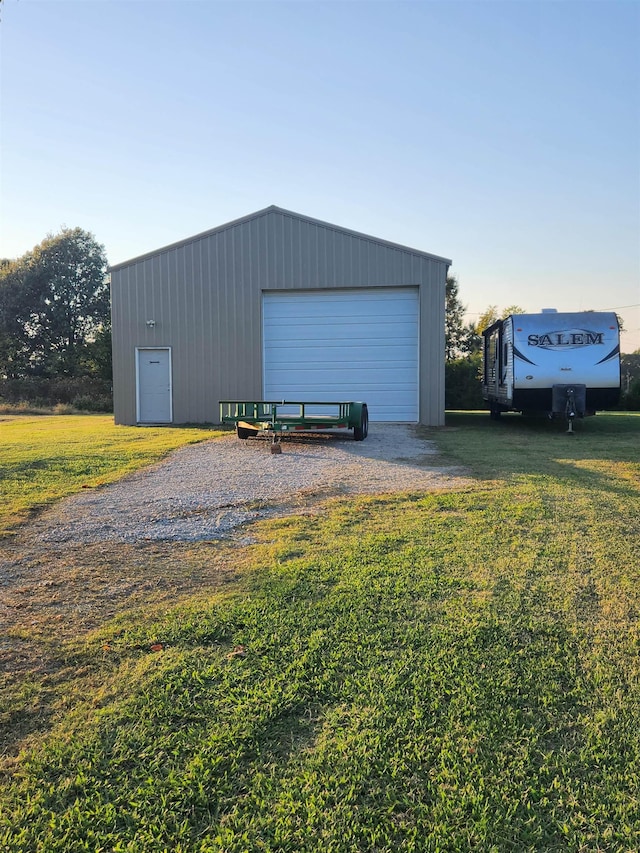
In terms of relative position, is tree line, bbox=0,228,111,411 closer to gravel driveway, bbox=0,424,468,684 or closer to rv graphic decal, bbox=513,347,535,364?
rv graphic decal, bbox=513,347,535,364

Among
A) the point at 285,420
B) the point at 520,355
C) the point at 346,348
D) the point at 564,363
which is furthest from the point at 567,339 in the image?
the point at 285,420

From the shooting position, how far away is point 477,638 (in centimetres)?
269

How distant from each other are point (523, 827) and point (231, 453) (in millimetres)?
7885

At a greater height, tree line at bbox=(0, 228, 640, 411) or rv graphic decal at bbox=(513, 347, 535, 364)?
tree line at bbox=(0, 228, 640, 411)

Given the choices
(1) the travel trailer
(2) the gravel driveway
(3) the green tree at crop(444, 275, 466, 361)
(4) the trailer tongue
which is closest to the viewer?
(2) the gravel driveway

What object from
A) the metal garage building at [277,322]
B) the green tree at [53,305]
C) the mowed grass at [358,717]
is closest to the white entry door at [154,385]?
the metal garage building at [277,322]

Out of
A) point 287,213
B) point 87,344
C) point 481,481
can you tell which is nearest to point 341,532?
point 481,481

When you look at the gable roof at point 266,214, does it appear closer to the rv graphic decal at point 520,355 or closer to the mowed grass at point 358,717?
the rv graphic decal at point 520,355

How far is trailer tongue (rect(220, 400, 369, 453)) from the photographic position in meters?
9.84

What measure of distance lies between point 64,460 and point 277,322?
8.59m

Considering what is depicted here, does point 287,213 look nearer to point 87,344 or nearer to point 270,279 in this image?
point 270,279

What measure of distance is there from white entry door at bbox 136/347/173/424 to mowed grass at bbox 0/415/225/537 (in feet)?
10.2

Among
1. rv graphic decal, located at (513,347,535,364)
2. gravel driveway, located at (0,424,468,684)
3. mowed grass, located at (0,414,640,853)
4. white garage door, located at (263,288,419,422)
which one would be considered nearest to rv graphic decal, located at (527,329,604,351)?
rv graphic decal, located at (513,347,535,364)

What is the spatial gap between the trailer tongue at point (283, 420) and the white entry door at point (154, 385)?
16.5ft
